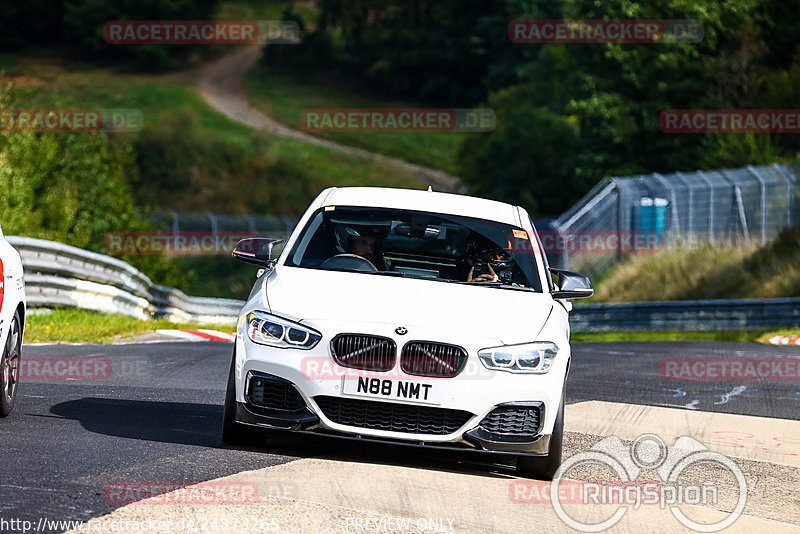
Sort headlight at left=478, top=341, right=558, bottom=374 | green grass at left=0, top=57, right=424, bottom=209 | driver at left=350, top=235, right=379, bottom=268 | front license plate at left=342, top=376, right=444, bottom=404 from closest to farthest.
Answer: front license plate at left=342, top=376, right=444, bottom=404 < headlight at left=478, top=341, right=558, bottom=374 < driver at left=350, top=235, right=379, bottom=268 < green grass at left=0, top=57, right=424, bottom=209

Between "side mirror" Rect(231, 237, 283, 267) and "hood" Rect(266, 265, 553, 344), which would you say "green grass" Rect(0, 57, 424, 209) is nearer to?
"side mirror" Rect(231, 237, 283, 267)

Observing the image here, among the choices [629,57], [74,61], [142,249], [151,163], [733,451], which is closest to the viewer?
[733,451]

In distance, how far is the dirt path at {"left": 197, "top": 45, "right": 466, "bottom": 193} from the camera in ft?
281

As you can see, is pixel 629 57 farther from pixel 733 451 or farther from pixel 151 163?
pixel 733 451

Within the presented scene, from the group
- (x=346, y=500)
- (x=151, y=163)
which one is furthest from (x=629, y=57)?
(x=346, y=500)

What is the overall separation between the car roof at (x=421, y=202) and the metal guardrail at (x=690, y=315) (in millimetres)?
14881

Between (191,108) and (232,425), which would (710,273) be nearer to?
(232,425)

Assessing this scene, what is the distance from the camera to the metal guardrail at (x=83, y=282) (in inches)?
645

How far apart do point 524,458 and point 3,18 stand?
114323 mm

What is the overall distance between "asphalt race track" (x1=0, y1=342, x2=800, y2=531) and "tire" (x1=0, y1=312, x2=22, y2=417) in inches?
4.6

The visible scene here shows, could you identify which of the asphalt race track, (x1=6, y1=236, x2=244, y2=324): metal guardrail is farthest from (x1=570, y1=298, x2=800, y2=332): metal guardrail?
(x1=6, y1=236, x2=244, y2=324): metal guardrail

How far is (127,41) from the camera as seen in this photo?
11319cm

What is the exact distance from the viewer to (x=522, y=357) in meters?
7.12

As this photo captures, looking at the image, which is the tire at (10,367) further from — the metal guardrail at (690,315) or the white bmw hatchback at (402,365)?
the metal guardrail at (690,315)
